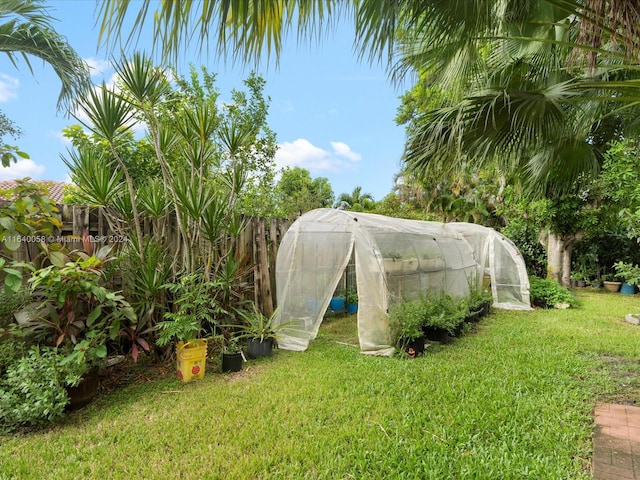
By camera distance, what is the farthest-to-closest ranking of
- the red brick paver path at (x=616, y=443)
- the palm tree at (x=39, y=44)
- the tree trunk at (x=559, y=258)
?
1. the tree trunk at (x=559, y=258)
2. the palm tree at (x=39, y=44)
3. the red brick paver path at (x=616, y=443)

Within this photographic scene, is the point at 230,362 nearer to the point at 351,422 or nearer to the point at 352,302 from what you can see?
the point at 351,422

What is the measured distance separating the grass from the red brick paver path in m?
0.08

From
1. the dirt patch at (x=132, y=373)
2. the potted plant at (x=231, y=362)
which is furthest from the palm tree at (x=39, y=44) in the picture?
the potted plant at (x=231, y=362)

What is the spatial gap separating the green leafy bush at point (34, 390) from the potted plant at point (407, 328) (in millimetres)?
3377

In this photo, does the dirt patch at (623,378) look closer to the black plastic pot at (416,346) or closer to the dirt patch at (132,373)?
the black plastic pot at (416,346)

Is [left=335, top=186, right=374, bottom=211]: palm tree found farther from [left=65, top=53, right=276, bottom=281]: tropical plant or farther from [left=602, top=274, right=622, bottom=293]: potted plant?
[left=65, top=53, right=276, bottom=281]: tropical plant

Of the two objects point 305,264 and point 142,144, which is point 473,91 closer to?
point 305,264

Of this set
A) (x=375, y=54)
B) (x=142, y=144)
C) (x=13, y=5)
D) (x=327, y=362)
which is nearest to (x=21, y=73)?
(x=13, y=5)

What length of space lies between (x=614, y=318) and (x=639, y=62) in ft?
18.3

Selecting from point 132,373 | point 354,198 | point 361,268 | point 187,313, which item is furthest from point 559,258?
point 354,198

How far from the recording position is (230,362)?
3.88 m

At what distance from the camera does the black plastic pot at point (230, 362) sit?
12.7ft

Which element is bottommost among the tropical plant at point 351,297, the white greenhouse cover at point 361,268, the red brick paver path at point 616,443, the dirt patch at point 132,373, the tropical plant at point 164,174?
the red brick paver path at point 616,443

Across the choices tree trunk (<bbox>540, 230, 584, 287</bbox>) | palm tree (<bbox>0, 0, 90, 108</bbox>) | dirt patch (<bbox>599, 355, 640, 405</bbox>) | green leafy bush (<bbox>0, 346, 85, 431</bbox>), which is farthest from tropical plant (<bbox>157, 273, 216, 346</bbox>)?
tree trunk (<bbox>540, 230, 584, 287</bbox>)
